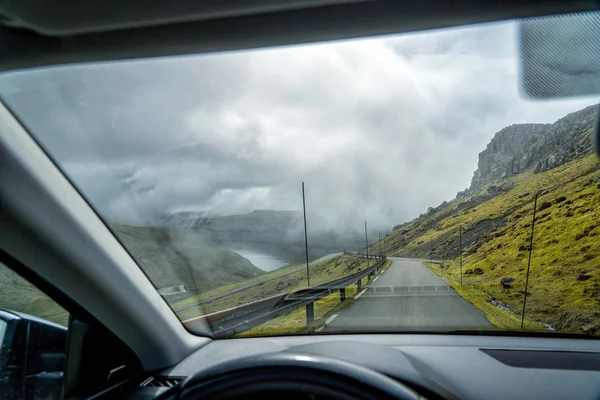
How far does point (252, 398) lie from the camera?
199 centimetres

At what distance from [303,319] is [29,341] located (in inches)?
99.6

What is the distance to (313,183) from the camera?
421cm

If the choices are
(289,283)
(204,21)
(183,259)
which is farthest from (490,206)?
(204,21)

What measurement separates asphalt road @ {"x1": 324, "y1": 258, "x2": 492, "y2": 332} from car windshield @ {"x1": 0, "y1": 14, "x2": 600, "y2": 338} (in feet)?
0.09

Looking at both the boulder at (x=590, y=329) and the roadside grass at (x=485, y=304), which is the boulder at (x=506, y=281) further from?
the boulder at (x=590, y=329)

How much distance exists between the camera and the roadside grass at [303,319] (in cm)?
432

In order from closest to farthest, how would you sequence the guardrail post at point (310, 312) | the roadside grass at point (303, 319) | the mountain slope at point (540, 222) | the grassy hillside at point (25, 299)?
1. the grassy hillside at point (25, 299)
2. the mountain slope at point (540, 222)
3. the roadside grass at point (303, 319)
4. the guardrail post at point (310, 312)

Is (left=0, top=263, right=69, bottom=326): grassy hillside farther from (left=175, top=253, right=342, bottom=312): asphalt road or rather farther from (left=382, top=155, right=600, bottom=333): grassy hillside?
(left=382, top=155, right=600, bottom=333): grassy hillside

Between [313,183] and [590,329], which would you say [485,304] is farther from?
[313,183]

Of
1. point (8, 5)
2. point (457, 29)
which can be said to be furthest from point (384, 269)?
point (8, 5)

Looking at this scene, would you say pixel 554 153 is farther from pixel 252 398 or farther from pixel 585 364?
pixel 252 398

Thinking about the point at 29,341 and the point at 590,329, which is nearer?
the point at 29,341

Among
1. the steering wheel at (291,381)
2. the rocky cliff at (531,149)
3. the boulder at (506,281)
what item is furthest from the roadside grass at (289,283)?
the steering wheel at (291,381)

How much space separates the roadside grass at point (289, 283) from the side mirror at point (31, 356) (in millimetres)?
941
